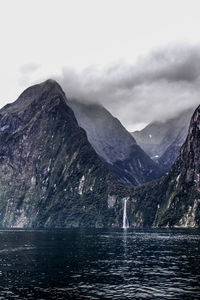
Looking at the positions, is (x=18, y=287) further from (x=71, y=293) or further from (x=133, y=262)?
(x=133, y=262)

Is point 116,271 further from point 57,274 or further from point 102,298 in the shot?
point 102,298

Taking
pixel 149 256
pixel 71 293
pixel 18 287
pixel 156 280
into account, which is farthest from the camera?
pixel 149 256

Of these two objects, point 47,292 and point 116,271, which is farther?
point 116,271

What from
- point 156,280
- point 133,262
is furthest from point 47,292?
point 133,262

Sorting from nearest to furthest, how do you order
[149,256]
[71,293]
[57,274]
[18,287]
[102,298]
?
[102,298], [71,293], [18,287], [57,274], [149,256]

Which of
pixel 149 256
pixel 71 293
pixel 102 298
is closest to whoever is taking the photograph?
pixel 102 298

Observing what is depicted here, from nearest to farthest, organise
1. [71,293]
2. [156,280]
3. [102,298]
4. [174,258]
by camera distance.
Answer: [102,298] → [71,293] → [156,280] → [174,258]

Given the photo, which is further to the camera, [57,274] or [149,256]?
[149,256]

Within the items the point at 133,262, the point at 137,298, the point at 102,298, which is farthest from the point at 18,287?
the point at 133,262
